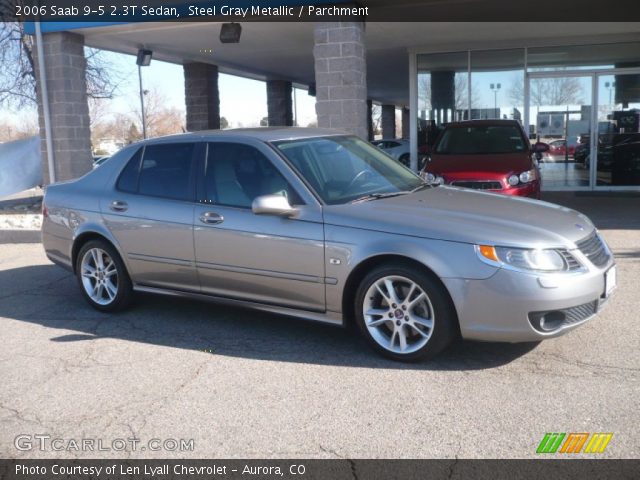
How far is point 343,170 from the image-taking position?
5.38 meters

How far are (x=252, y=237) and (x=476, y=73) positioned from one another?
11499mm

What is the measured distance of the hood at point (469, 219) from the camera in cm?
431

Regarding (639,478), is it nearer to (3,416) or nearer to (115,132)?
(3,416)

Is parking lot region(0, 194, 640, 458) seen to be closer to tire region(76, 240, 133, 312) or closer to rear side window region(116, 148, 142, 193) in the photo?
tire region(76, 240, 133, 312)

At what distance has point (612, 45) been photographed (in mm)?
14320

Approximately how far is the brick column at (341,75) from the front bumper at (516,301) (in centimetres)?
626

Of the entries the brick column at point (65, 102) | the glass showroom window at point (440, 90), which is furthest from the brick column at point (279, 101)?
the brick column at point (65, 102)

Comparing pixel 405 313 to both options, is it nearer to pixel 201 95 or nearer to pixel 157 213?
pixel 157 213

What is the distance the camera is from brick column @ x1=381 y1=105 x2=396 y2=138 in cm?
3850

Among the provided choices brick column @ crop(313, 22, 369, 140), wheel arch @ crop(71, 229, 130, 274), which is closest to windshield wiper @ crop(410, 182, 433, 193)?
wheel arch @ crop(71, 229, 130, 274)

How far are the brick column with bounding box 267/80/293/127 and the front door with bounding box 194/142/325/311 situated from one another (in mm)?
17648

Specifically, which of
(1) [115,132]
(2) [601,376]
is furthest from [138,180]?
(1) [115,132]

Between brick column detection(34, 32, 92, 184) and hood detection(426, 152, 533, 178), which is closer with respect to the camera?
hood detection(426, 152, 533, 178)

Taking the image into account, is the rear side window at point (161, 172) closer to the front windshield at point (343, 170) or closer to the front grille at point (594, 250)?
the front windshield at point (343, 170)
